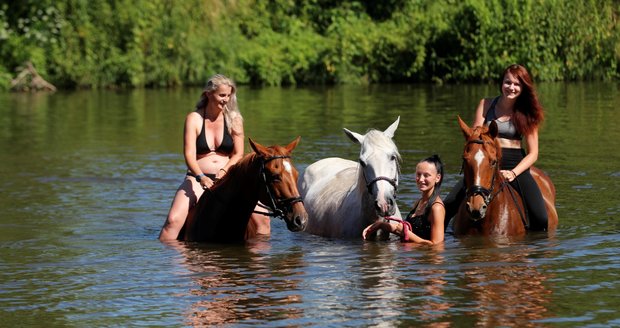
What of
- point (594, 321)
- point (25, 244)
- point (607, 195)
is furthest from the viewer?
point (607, 195)

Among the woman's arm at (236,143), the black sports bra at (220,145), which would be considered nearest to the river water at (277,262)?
the woman's arm at (236,143)

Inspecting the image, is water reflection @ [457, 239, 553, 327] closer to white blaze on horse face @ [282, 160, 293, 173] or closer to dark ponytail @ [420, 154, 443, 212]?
dark ponytail @ [420, 154, 443, 212]

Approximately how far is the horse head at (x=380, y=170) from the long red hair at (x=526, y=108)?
1335 mm

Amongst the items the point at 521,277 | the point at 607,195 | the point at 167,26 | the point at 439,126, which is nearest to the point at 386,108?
the point at 439,126

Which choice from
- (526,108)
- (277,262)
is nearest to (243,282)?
(277,262)

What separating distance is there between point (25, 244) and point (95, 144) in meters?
10.5

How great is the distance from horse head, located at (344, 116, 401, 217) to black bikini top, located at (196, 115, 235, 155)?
1.34 metres

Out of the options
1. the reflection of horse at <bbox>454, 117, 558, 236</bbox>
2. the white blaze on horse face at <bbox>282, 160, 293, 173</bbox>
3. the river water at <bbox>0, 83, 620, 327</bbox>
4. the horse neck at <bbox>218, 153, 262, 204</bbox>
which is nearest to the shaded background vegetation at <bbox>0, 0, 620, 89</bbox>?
the river water at <bbox>0, 83, 620, 327</bbox>

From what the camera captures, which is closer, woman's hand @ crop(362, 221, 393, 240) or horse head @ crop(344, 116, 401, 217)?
horse head @ crop(344, 116, 401, 217)

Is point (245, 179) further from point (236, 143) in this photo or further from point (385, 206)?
point (385, 206)

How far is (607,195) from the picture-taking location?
1455 centimetres

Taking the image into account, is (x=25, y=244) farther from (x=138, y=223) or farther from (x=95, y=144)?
(x=95, y=144)

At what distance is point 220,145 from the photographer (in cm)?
1129

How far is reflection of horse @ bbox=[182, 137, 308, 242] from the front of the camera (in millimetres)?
10156
